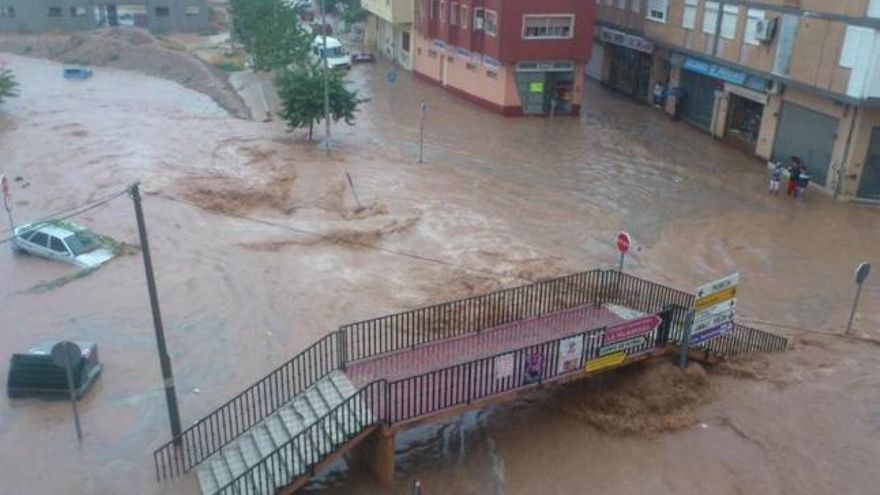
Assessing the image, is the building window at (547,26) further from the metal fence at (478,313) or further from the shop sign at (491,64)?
the metal fence at (478,313)

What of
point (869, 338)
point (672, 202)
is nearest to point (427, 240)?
point (672, 202)

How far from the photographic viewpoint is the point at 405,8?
49250mm

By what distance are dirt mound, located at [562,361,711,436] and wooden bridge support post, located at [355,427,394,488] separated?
144 inches

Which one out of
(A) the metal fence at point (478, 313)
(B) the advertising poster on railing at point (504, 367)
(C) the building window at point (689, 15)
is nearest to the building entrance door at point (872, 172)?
(C) the building window at point (689, 15)

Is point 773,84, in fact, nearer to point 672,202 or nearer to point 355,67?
point 672,202

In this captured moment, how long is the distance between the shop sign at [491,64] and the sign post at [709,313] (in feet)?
83.7

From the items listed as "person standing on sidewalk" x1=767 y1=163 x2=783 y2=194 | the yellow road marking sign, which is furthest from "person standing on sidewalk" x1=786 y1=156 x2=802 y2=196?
the yellow road marking sign

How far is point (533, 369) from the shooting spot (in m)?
13.2


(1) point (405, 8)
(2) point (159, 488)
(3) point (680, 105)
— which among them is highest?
(1) point (405, 8)

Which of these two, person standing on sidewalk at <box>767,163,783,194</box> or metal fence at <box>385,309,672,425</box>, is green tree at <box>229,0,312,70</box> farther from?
metal fence at <box>385,309,672,425</box>

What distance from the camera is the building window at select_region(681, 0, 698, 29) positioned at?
Result: 35156mm

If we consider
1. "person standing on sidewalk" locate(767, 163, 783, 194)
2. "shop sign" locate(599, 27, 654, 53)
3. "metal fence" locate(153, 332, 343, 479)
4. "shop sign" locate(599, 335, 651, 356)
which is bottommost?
"metal fence" locate(153, 332, 343, 479)

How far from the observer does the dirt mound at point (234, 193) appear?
83.9 feet

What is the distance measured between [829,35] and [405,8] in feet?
93.5
